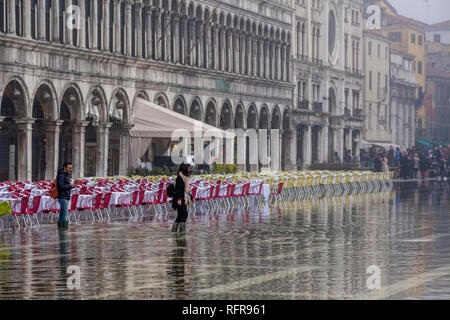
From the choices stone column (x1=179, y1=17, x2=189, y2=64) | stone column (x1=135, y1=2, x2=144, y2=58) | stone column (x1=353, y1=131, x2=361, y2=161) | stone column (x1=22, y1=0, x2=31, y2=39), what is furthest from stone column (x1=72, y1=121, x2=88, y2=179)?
stone column (x1=353, y1=131, x2=361, y2=161)

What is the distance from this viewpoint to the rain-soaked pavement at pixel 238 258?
1602cm

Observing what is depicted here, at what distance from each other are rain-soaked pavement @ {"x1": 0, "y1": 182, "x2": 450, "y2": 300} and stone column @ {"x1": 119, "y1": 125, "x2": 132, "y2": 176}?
21465mm

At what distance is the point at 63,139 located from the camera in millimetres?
54625

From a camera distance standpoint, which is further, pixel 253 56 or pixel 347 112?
pixel 347 112

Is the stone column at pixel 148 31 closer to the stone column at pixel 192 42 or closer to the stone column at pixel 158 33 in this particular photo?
the stone column at pixel 158 33

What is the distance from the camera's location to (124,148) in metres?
55.5

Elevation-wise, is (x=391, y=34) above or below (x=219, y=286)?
above

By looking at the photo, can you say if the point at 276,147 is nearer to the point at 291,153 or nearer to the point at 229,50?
the point at 291,153

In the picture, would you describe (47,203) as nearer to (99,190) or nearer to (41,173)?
(99,190)

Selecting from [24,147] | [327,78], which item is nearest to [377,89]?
[327,78]

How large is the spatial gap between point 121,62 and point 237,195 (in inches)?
692

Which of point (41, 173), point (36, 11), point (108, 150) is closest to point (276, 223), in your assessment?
point (36, 11)

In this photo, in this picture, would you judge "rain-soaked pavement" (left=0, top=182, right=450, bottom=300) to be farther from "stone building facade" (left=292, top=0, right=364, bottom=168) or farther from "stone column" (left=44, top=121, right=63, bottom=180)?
"stone building facade" (left=292, top=0, right=364, bottom=168)

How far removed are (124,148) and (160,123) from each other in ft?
20.0
